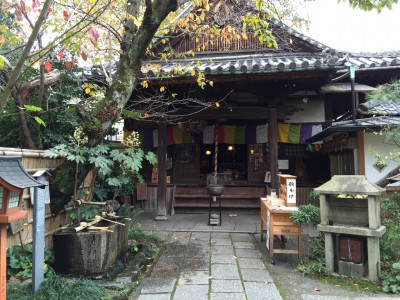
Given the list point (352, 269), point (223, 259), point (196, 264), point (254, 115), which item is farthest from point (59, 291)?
point (254, 115)

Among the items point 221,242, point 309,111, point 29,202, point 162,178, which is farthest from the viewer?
point 309,111

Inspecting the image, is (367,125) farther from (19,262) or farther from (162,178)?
(19,262)

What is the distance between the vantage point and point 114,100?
4887mm

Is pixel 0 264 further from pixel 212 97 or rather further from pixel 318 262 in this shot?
pixel 212 97

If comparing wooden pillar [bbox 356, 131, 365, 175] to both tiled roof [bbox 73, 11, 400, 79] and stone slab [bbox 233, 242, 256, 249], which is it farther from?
stone slab [bbox 233, 242, 256, 249]

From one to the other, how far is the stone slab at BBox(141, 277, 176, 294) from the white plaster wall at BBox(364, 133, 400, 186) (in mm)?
5976

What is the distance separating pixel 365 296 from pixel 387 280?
0.58 meters

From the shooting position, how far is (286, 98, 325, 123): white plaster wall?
9.86m

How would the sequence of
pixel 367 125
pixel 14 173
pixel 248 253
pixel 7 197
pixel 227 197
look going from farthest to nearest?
pixel 227 197 → pixel 367 125 → pixel 248 253 → pixel 14 173 → pixel 7 197

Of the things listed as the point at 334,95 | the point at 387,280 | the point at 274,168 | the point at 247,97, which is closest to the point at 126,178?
the point at 274,168

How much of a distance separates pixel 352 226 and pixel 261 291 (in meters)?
1.87

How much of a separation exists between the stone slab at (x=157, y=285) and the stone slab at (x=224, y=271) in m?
0.71

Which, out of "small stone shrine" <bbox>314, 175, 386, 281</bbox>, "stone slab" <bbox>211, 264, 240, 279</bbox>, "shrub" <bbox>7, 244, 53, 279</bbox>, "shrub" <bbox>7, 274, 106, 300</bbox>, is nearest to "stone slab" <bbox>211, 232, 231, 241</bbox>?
"stone slab" <bbox>211, 264, 240, 279</bbox>

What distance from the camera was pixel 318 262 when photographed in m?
5.11
